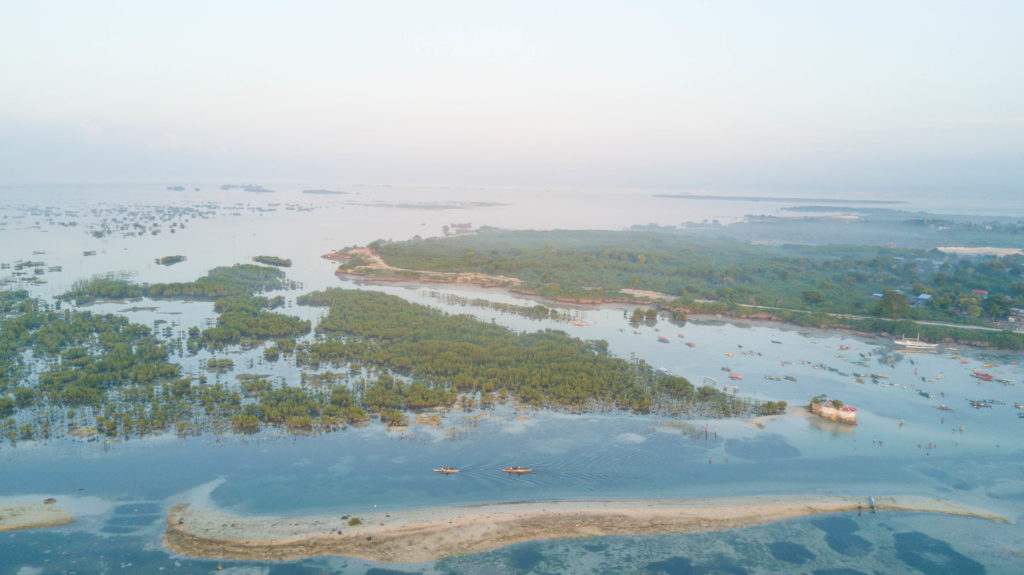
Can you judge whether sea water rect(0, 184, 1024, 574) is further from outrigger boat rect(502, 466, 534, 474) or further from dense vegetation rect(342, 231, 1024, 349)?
dense vegetation rect(342, 231, 1024, 349)

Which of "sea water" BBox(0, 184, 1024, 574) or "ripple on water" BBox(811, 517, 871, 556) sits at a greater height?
"sea water" BBox(0, 184, 1024, 574)

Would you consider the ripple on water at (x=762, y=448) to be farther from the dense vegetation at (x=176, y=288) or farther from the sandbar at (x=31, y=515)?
the dense vegetation at (x=176, y=288)

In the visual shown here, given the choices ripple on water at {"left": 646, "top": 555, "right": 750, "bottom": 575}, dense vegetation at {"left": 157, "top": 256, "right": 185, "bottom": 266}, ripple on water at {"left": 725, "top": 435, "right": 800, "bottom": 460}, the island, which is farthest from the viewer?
dense vegetation at {"left": 157, "top": 256, "right": 185, "bottom": 266}

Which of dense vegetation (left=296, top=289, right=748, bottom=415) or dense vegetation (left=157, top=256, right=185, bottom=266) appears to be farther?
dense vegetation (left=157, top=256, right=185, bottom=266)

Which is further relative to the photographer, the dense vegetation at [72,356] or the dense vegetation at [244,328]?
the dense vegetation at [244,328]

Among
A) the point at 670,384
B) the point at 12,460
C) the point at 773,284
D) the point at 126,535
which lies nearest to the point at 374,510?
the point at 126,535

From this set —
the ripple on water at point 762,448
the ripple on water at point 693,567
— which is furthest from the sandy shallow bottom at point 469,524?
the ripple on water at point 762,448

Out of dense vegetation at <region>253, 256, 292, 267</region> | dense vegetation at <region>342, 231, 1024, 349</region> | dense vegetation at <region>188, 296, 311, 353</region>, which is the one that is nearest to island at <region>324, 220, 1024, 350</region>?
dense vegetation at <region>342, 231, 1024, 349</region>

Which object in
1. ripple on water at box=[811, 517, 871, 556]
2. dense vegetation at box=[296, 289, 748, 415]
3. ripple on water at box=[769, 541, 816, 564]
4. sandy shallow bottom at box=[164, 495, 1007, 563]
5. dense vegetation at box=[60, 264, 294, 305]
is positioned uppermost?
dense vegetation at box=[60, 264, 294, 305]
